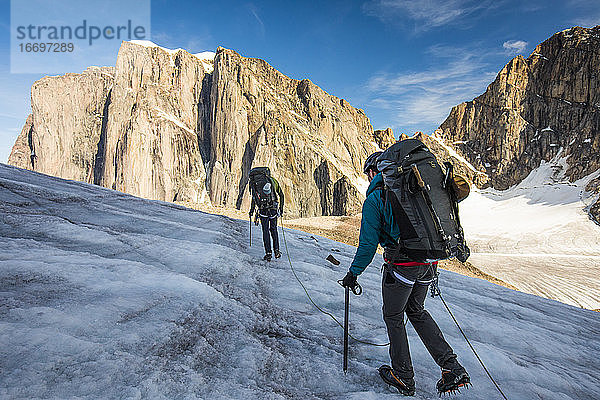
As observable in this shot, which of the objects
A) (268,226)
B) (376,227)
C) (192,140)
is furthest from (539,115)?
(376,227)

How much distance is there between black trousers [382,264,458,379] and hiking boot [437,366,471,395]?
6 cm

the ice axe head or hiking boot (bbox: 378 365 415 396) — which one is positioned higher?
the ice axe head

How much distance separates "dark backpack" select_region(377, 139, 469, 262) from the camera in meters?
3.02

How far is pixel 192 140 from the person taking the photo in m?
78.6

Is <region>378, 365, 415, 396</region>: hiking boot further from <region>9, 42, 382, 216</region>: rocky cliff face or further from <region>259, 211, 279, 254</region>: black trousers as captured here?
<region>9, 42, 382, 216</region>: rocky cliff face

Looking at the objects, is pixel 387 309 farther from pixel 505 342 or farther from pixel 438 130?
pixel 438 130

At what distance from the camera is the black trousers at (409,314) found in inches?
126

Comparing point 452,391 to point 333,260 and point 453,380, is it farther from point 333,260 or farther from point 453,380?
point 333,260

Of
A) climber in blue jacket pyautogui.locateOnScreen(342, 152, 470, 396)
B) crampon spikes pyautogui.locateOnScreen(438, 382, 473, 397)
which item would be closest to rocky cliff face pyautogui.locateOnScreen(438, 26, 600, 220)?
crampon spikes pyautogui.locateOnScreen(438, 382, 473, 397)

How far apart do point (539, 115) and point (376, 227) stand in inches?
4900

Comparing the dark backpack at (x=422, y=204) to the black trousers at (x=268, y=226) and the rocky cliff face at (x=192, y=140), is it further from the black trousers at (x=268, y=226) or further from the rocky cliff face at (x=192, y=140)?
the rocky cliff face at (x=192, y=140)

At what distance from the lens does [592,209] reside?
183ft

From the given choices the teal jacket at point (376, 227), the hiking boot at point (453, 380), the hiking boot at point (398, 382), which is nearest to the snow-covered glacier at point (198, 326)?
the hiking boot at point (398, 382)

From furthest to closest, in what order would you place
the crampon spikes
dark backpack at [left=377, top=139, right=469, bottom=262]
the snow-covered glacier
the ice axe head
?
1. the ice axe head
2. the crampon spikes
3. dark backpack at [left=377, top=139, right=469, bottom=262]
4. the snow-covered glacier
